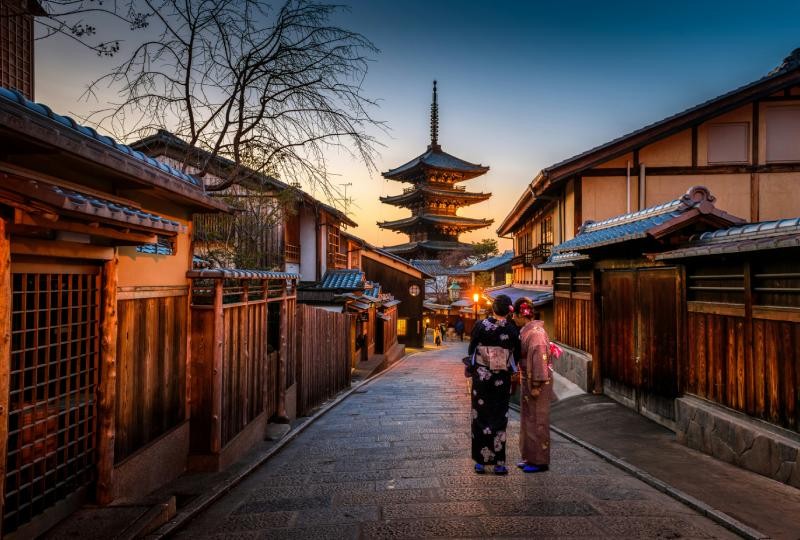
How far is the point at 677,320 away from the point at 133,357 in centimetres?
692

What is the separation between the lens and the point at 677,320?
23.1ft

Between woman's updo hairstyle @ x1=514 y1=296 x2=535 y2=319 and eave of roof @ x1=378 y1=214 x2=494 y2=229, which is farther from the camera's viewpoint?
eave of roof @ x1=378 y1=214 x2=494 y2=229

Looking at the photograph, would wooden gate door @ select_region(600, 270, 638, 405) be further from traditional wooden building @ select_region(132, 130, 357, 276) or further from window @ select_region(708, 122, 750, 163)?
traditional wooden building @ select_region(132, 130, 357, 276)

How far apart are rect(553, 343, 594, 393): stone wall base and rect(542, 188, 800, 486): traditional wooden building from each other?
0.46ft

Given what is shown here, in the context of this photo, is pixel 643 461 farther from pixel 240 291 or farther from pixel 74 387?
pixel 74 387

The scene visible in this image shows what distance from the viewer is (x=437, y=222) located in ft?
152

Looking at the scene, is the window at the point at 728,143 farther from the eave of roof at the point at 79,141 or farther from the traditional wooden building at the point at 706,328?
the eave of roof at the point at 79,141

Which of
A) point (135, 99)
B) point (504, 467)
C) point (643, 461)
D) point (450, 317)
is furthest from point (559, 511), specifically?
point (450, 317)

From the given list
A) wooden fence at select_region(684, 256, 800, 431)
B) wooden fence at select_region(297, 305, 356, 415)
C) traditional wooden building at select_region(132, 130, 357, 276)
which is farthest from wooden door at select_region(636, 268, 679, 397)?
traditional wooden building at select_region(132, 130, 357, 276)

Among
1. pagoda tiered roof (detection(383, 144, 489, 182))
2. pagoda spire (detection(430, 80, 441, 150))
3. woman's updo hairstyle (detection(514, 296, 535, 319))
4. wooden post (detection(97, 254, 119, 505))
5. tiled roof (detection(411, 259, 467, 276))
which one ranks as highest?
pagoda spire (detection(430, 80, 441, 150))

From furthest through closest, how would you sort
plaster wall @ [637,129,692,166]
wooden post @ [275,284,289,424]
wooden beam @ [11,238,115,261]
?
plaster wall @ [637,129,692,166]
wooden post @ [275,284,289,424]
wooden beam @ [11,238,115,261]

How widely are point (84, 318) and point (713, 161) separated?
14.8 m

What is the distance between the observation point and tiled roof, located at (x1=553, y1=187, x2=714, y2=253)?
7.14 m

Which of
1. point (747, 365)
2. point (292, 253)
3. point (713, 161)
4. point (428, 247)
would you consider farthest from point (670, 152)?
point (428, 247)
